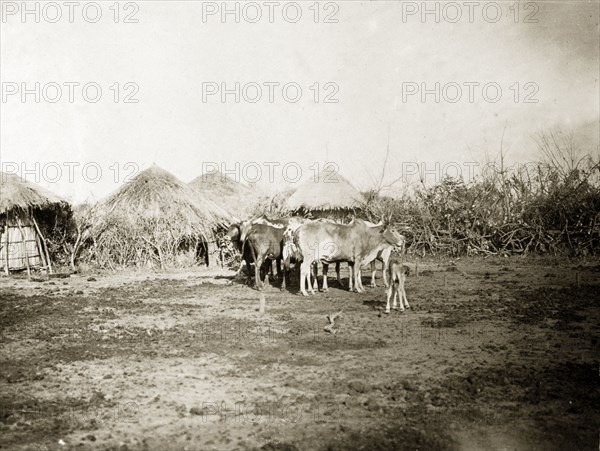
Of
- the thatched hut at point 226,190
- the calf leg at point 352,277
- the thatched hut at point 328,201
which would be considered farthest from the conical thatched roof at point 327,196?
the calf leg at point 352,277

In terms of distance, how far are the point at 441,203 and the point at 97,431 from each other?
20.9 metres

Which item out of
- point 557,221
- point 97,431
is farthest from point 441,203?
point 97,431

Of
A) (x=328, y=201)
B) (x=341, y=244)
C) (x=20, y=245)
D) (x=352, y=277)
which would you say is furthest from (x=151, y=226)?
(x=341, y=244)

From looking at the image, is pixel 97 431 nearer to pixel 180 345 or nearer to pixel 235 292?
pixel 180 345

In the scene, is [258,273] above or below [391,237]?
below

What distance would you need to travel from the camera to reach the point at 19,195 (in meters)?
20.9

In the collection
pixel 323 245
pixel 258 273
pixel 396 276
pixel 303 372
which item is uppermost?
pixel 323 245

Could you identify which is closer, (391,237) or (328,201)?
(391,237)

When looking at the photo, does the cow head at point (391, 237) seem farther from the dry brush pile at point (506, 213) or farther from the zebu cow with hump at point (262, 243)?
the dry brush pile at point (506, 213)

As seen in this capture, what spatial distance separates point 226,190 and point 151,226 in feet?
36.4

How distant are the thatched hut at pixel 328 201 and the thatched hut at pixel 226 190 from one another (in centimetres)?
302

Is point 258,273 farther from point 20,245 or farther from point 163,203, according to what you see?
point 20,245

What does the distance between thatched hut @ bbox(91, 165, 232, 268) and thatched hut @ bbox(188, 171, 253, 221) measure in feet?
19.4

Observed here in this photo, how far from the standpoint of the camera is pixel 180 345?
9078 mm
